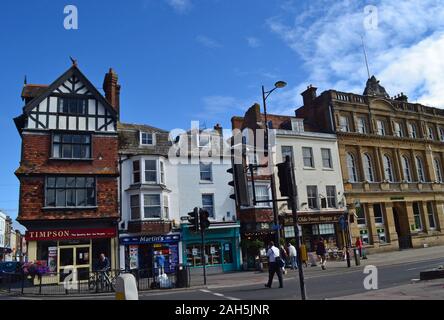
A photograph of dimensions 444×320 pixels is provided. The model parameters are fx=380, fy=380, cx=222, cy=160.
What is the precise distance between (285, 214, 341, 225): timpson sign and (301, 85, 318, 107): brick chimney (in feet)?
36.7

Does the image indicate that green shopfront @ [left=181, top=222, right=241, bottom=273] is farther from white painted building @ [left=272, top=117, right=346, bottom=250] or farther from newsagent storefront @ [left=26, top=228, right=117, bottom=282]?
newsagent storefront @ [left=26, top=228, right=117, bottom=282]

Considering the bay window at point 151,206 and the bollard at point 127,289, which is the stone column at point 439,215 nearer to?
the bay window at point 151,206

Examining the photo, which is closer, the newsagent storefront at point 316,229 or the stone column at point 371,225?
the newsagent storefront at point 316,229

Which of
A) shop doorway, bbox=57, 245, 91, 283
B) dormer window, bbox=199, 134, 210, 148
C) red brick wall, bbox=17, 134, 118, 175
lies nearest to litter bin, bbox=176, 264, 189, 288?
shop doorway, bbox=57, 245, 91, 283

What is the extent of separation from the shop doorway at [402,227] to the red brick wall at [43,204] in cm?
2572

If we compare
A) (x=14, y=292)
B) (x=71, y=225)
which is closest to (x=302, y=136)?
(x=71, y=225)

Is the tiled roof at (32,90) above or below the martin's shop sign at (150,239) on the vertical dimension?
above

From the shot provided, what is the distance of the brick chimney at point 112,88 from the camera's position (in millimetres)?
27875

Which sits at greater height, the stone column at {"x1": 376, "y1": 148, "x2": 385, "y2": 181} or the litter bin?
the stone column at {"x1": 376, "y1": 148, "x2": 385, "y2": 181}

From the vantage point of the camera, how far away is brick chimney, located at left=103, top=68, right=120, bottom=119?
91.5 ft

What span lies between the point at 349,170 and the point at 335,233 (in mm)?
6125

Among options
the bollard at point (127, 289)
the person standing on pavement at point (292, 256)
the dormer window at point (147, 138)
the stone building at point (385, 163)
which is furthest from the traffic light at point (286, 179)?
the stone building at point (385, 163)
